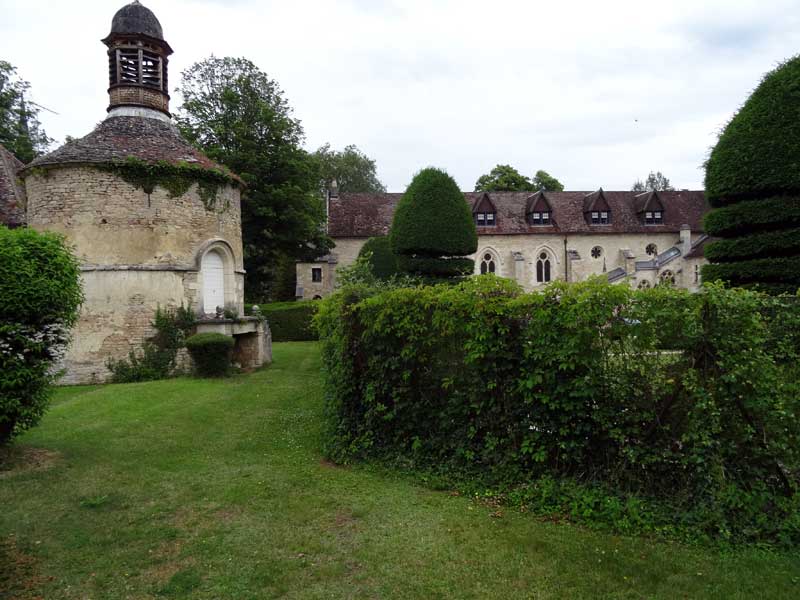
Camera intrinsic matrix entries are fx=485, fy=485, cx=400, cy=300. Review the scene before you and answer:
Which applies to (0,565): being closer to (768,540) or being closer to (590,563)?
(590,563)

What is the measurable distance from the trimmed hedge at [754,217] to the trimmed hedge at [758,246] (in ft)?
0.68

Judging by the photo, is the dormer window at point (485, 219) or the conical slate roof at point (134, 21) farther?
the dormer window at point (485, 219)

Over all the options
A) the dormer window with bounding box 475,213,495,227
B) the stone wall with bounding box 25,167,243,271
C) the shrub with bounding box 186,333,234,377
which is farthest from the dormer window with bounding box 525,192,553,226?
the shrub with bounding box 186,333,234,377

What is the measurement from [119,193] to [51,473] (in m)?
11.0

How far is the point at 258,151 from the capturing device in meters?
29.3

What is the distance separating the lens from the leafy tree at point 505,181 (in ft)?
161

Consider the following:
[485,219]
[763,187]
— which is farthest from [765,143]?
[485,219]

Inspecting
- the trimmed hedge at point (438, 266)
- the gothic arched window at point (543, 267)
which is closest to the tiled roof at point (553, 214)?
the gothic arched window at point (543, 267)

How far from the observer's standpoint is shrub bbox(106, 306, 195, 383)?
15.4 m

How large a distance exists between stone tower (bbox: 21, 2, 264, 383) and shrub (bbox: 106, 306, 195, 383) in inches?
9.3

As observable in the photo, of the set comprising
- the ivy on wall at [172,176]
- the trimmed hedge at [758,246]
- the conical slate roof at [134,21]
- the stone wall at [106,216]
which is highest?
the conical slate roof at [134,21]

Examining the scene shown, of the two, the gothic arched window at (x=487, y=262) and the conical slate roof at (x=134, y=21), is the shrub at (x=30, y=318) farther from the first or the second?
the gothic arched window at (x=487, y=262)

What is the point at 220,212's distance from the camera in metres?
17.5

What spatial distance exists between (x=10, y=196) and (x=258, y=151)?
1299 centimetres
